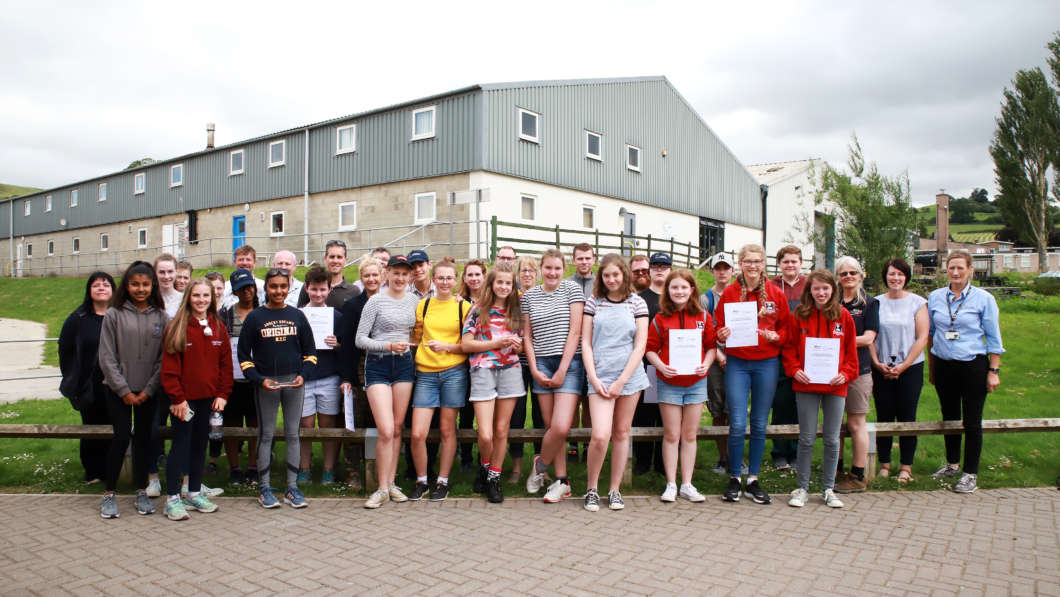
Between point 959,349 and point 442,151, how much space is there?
1806cm

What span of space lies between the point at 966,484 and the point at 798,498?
1.68m

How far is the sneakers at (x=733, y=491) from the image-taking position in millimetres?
5793

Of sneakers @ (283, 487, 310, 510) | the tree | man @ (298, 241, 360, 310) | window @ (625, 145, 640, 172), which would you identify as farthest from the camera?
the tree

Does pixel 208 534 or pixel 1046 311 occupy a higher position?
pixel 1046 311

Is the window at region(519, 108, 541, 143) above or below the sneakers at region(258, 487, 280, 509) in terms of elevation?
above

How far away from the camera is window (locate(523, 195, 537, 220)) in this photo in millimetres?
22837

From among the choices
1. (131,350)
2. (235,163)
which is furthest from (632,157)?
(131,350)

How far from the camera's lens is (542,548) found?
471cm

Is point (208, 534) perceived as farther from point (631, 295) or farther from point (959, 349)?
point (959, 349)

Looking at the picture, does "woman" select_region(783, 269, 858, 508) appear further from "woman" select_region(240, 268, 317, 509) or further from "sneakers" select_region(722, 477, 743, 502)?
"woman" select_region(240, 268, 317, 509)

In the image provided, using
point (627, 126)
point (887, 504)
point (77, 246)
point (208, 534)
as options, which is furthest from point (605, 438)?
point (77, 246)

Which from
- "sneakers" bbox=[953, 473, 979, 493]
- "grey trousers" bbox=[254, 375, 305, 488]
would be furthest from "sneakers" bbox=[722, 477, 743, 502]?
"grey trousers" bbox=[254, 375, 305, 488]

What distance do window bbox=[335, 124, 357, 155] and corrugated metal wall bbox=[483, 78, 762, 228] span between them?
20.5 ft

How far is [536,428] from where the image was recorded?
21.0 feet
